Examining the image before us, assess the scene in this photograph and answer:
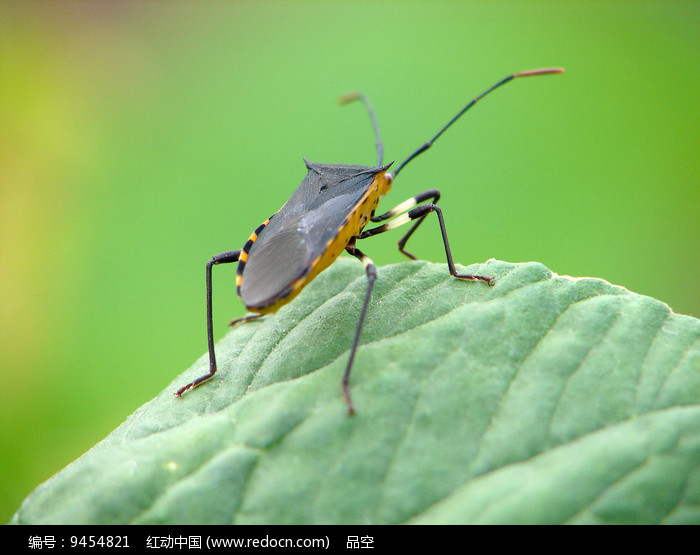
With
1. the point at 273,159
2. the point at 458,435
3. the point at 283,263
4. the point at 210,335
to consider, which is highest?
the point at 273,159

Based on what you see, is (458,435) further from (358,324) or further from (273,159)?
(273,159)

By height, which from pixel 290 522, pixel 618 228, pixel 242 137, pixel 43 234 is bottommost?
pixel 618 228

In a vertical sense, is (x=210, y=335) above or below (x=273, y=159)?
below

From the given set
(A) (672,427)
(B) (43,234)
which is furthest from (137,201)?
(A) (672,427)

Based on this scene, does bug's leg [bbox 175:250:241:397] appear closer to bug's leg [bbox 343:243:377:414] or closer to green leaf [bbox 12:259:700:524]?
green leaf [bbox 12:259:700:524]

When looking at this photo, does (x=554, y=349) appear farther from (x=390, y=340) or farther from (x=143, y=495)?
(x=143, y=495)

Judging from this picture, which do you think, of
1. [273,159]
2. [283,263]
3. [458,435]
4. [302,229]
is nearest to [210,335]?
[283,263]

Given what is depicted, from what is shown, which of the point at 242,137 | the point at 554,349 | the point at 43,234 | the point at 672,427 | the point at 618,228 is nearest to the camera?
the point at 672,427
